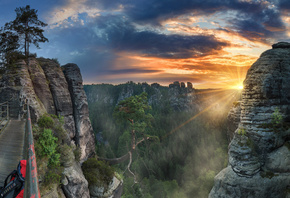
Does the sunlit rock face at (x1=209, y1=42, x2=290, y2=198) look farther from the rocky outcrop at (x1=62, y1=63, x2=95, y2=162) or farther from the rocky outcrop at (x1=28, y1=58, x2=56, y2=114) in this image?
the rocky outcrop at (x1=28, y1=58, x2=56, y2=114)

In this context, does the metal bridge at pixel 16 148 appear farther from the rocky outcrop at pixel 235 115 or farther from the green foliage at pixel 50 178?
the rocky outcrop at pixel 235 115

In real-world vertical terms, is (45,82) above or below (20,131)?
above

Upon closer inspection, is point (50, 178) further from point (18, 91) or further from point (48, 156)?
point (18, 91)

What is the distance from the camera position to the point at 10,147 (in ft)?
24.8

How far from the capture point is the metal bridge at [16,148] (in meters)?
2.49

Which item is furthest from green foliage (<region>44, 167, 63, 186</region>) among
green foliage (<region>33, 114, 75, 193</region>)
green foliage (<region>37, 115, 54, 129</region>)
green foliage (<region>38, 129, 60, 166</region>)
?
green foliage (<region>37, 115, 54, 129</region>)

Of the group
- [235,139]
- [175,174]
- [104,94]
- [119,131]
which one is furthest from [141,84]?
[235,139]

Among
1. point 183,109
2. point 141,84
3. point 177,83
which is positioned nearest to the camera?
point 183,109

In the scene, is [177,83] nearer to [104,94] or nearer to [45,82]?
[104,94]

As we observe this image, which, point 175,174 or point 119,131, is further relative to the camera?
point 119,131

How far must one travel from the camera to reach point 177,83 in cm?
12756

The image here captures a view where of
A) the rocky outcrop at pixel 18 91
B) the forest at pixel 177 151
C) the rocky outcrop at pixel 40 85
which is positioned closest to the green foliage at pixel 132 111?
the forest at pixel 177 151

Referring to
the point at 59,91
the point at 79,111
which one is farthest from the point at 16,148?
the point at 79,111

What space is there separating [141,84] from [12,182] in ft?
602
